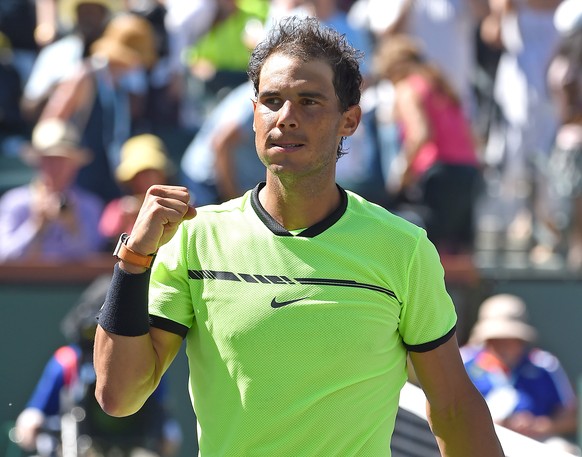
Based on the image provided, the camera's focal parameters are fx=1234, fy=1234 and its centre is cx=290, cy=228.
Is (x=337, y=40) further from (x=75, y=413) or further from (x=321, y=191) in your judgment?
(x=75, y=413)

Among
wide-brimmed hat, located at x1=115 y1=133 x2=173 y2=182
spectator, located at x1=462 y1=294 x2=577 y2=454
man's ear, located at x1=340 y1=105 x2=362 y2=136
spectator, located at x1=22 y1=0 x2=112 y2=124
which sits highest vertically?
man's ear, located at x1=340 y1=105 x2=362 y2=136

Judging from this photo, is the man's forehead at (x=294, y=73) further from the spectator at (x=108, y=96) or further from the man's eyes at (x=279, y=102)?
the spectator at (x=108, y=96)

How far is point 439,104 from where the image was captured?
8.01m

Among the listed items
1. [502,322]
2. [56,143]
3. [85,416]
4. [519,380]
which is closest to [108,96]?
[56,143]

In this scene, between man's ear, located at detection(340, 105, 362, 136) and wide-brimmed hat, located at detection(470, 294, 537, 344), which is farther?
wide-brimmed hat, located at detection(470, 294, 537, 344)

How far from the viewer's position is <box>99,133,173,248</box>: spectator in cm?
740

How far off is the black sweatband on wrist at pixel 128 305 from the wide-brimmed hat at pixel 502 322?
4430 millimetres

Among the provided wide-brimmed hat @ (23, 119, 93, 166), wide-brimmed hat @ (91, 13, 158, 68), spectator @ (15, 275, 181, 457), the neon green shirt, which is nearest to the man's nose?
the neon green shirt

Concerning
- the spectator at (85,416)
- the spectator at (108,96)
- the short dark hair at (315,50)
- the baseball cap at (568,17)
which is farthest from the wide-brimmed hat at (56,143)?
the short dark hair at (315,50)

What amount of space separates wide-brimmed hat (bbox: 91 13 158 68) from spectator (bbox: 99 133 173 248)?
0.89 m

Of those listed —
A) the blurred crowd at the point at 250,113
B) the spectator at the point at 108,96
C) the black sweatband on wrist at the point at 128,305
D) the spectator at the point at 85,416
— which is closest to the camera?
the black sweatband on wrist at the point at 128,305

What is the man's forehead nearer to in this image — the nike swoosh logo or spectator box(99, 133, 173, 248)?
the nike swoosh logo

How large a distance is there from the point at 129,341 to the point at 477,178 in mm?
5739

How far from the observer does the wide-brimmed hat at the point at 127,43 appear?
8.33m
